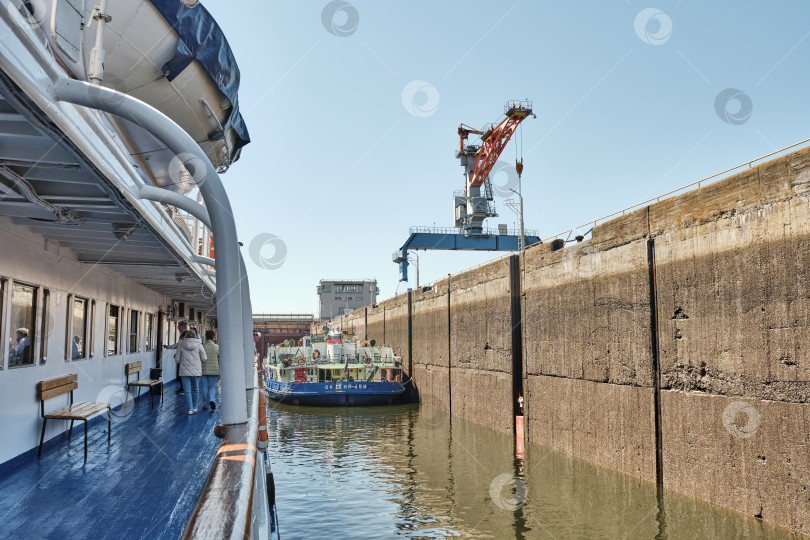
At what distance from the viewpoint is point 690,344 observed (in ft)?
32.2

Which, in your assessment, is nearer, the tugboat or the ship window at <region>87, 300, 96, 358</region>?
the ship window at <region>87, 300, 96, 358</region>

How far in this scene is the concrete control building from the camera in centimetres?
9919

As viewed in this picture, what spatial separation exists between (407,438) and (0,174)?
13918 millimetres

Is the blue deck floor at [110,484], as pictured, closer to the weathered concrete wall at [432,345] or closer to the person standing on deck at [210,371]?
the person standing on deck at [210,371]

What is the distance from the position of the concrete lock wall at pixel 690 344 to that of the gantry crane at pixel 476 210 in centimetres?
2424

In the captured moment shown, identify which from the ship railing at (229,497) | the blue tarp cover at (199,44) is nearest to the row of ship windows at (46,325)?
the blue tarp cover at (199,44)

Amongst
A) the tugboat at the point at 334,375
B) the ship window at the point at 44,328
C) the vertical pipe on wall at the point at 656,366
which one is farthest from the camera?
the tugboat at the point at 334,375

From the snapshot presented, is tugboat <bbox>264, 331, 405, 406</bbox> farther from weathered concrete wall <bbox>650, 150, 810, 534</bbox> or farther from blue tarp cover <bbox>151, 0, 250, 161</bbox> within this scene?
blue tarp cover <bbox>151, 0, 250, 161</bbox>

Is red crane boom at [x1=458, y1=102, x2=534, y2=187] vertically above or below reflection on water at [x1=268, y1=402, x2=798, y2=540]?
above

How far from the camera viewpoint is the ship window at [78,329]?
948 centimetres

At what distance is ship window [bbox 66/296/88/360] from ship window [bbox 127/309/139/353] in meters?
3.40

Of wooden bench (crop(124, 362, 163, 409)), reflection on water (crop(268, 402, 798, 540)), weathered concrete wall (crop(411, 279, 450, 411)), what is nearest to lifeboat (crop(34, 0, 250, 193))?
wooden bench (crop(124, 362, 163, 409))

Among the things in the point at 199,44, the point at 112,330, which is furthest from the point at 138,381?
the point at 199,44

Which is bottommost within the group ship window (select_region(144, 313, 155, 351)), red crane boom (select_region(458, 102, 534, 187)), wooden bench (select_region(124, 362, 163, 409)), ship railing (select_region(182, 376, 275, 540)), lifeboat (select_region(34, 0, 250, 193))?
wooden bench (select_region(124, 362, 163, 409))
